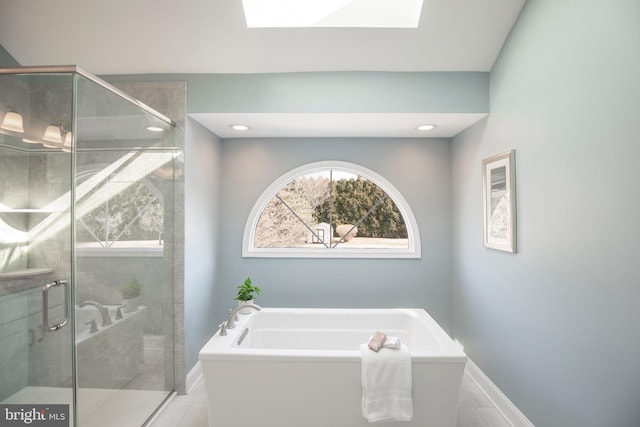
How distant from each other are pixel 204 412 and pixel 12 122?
225 centimetres

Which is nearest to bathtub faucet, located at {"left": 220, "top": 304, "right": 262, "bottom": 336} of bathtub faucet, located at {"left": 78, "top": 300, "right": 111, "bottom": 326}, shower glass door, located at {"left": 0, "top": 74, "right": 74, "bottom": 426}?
bathtub faucet, located at {"left": 78, "top": 300, "right": 111, "bottom": 326}

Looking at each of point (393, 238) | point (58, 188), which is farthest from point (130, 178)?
point (393, 238)

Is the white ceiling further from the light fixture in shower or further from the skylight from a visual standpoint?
the light fixture in shower

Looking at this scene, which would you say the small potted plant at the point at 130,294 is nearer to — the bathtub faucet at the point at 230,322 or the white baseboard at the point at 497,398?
the bathtub faucet at the point at 230,322

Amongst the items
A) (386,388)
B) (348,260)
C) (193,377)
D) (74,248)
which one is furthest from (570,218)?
(193,377)

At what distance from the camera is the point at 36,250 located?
1965 mm

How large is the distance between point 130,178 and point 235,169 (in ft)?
4.55

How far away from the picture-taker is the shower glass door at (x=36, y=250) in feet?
5.88

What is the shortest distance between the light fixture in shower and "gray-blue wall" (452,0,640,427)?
305 cm

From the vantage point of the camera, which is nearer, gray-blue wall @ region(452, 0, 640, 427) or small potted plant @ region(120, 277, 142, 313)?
gray-blue wall @ region(452, 0, 640, 427)

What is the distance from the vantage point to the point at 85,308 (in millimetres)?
1828

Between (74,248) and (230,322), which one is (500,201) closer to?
(230,322)

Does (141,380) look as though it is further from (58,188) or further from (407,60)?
(407,60)

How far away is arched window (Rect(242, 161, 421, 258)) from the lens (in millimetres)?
3566
